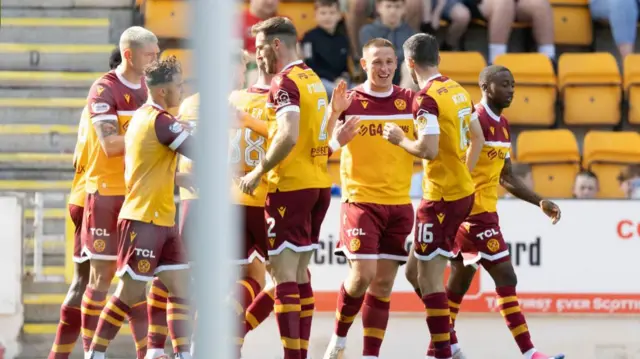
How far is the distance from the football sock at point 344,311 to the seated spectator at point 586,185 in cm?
321

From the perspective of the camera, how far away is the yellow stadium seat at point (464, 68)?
11.2 meters

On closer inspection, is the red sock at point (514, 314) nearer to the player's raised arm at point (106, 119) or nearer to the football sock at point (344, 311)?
the football sock at point (344, 311)

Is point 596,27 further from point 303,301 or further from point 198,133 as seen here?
point 198,133

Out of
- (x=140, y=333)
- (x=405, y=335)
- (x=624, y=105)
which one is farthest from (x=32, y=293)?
(x=624, y=105)

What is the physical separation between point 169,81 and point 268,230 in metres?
0.98

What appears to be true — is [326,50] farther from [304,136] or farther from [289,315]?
[289,315]

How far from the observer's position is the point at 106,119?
24.0 ft

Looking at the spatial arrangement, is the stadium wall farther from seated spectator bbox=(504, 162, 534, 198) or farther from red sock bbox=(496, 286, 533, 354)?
seated spectator bbox=(504, 162, 534, 198)

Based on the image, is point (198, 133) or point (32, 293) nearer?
point (198, 133)

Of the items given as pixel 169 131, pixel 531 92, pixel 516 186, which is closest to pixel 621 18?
pixel 531 92

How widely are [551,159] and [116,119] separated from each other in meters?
4.59

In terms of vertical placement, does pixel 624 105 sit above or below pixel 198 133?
above

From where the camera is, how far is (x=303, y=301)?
741 centimetres

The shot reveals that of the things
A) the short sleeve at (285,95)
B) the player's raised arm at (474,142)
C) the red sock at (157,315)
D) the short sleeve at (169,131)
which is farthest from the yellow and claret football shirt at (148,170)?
the player's raised arm at (474,142)
